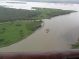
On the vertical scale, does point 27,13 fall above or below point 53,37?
above

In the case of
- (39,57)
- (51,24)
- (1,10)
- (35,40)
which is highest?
(1,10)

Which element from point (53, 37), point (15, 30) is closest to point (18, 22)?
point (15, 30)

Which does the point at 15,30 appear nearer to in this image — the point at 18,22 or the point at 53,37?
the point at 18,22

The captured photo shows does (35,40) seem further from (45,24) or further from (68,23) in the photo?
(68,23)

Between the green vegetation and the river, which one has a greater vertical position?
the green vegetation

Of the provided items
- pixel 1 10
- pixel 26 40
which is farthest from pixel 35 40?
pixel 1 10
